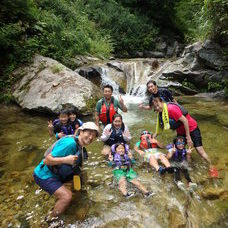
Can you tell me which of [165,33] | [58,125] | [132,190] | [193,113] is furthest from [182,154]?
[165,33]

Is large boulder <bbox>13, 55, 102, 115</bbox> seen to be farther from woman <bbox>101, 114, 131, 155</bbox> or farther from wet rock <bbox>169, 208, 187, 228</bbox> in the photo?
wet rock <bbox>169, 208, 187, 228</bbox>

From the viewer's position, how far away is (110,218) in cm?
300

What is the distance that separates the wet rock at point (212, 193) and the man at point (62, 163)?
213cm

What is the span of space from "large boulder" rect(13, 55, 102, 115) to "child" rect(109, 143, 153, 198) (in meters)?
3.36

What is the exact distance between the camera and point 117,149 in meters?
4.29

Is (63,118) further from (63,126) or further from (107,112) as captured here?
(107,112)

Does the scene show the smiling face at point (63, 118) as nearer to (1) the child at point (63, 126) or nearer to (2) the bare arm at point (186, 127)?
(1) the child at point (63, 126)

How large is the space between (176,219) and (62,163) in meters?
1.81

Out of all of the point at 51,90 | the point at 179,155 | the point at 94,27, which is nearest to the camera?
the point at 179,155

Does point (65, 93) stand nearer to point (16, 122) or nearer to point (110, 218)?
point (16, 122)

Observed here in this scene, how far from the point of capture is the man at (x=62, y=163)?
2.79 m

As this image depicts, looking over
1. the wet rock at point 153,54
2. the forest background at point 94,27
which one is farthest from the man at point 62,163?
the wet rock at point 153,54

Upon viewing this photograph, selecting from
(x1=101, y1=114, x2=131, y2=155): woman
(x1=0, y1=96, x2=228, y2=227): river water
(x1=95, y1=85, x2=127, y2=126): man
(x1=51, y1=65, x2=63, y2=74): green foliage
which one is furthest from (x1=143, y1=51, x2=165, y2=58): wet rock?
(x1=101, y1=114, x2=131, y2=155): woman

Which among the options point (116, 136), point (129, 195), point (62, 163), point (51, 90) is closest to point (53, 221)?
point (62, 163)
